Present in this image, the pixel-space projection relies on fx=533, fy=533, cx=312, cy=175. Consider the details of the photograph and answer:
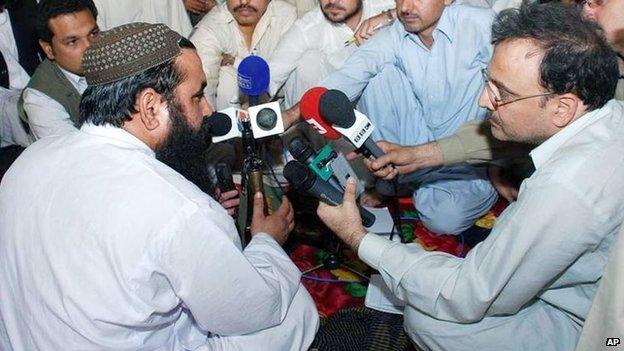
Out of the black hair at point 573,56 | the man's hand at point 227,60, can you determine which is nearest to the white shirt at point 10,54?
the man's hand at point 227,60

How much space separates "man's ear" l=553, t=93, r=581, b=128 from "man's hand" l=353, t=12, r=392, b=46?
5.22 ft

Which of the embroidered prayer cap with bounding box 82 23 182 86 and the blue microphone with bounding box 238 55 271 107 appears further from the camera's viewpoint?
the blue microphone with bounding box 238 55 271 107

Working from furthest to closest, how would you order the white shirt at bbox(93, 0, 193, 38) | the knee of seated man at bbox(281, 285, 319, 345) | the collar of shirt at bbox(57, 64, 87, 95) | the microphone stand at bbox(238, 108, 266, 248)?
the white shirt at bbox(93, 0, 193, 38) → the collar of shirt at bbox(57, 64, 87, 95) → the microphone stand at bbox(238, 108, 266, 248) → the knee of seated man at bbox(281, 285, 319, 345)

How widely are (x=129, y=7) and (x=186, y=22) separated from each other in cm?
42

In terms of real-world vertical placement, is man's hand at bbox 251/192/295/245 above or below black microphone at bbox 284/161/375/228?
below

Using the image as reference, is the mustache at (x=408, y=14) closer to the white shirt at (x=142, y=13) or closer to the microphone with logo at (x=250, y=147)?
the microphone with logo at (x=250, y=147)

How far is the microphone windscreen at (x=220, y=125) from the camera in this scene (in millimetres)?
2094

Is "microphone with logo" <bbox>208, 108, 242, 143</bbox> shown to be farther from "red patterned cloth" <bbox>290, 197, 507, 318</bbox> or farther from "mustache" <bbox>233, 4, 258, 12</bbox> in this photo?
"mustache" <bbox>233, 4, 258, 12</bbox>

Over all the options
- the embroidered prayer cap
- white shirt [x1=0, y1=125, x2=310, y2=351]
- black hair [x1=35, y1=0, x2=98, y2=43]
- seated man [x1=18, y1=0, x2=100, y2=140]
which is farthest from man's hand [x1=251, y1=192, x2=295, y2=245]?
black hair [x1=35, y1=0, x2=98, y2=43]

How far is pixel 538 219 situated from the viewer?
1404 mm

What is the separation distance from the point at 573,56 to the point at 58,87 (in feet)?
7.93

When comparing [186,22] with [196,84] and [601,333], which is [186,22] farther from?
[601,333]

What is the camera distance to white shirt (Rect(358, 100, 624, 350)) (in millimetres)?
1396

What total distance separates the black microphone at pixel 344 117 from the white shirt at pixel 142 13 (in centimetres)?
235
